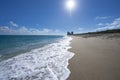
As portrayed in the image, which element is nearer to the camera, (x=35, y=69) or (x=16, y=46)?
(x=35, y=69)

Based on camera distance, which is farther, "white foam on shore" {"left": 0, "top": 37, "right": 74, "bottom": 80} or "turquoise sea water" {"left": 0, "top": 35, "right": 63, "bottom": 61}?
"turquoise sea water" {"left": 0, "top": 35, "right": 63, "bottom": 61}

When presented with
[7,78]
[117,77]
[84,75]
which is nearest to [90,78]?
[84,75]

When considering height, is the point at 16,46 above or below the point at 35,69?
below

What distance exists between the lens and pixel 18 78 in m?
4.02

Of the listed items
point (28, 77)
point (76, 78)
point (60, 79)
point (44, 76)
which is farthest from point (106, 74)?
point (28, 77)

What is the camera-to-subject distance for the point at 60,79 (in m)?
3.76

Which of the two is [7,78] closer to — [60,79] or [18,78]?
[18,78]

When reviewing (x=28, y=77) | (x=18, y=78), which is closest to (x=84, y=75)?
(x=28, y=77)

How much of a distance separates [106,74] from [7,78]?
14.4ft

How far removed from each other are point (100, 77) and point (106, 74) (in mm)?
437

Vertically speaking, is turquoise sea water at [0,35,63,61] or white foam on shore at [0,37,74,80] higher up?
white foam on shore at [0,37,74,80]

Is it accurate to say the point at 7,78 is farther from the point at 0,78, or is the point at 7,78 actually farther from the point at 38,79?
the point at 38,79

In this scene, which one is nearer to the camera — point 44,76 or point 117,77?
point 117,77

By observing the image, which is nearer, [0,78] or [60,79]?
[60,79]
